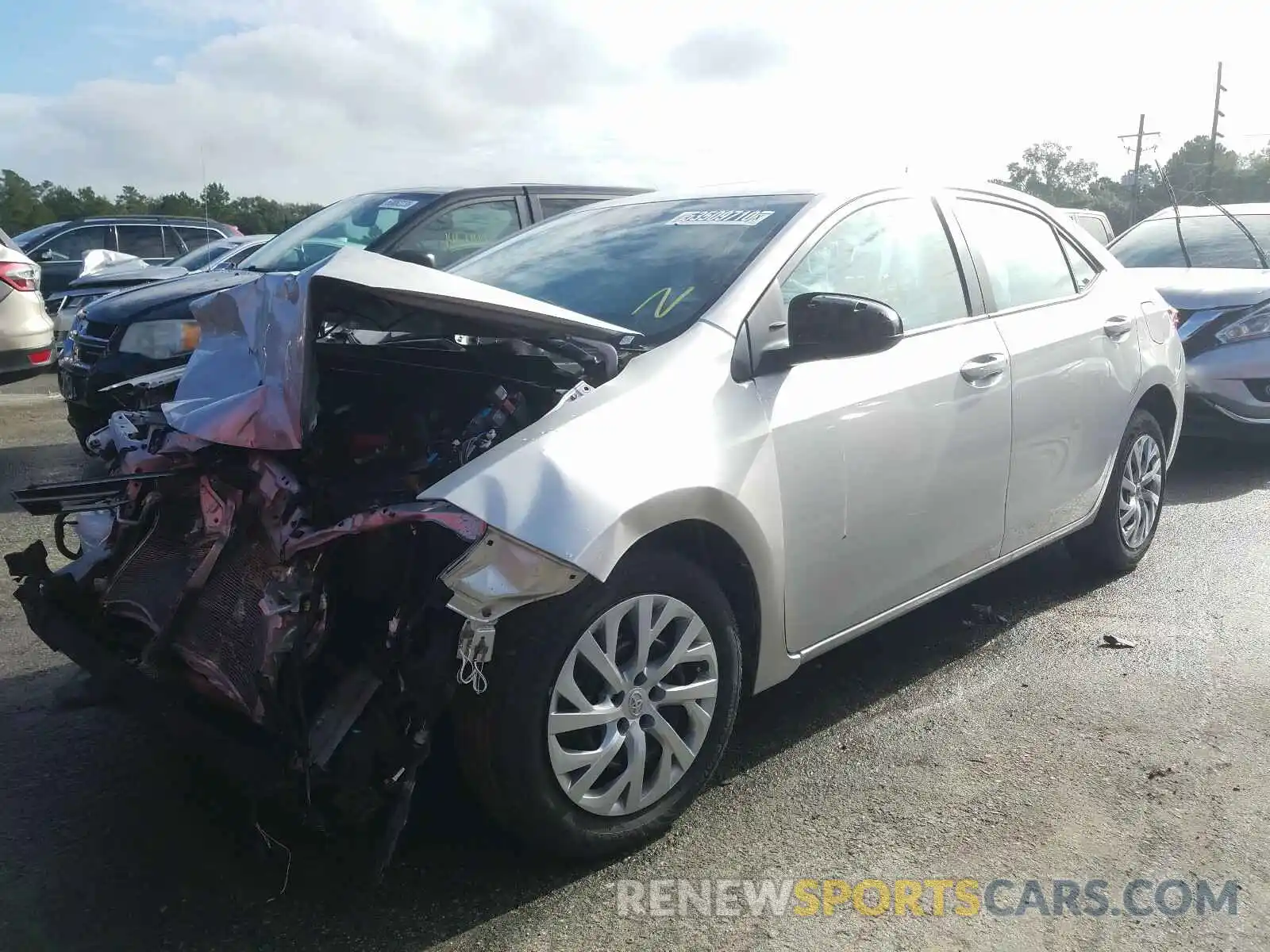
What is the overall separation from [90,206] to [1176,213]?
95.1 ft

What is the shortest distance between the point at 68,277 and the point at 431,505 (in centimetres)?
1413

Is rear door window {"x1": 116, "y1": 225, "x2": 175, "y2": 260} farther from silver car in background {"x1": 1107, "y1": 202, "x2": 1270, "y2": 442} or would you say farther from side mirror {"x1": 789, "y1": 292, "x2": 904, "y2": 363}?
side mirror {"x1": 789, "y1": 292, "x2": 904, "y2": 363}

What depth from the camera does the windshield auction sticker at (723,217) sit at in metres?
3.60

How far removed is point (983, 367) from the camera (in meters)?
3.84

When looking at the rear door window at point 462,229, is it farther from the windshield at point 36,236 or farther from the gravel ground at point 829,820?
the windshield at point 36,236

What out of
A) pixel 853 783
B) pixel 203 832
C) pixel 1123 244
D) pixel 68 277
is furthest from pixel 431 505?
pixel 68 277

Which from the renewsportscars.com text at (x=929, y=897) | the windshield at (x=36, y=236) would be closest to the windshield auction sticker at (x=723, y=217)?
the renewsportscars.com text at (x=929, y=897)

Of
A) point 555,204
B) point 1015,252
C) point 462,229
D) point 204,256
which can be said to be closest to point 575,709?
point 1015,252

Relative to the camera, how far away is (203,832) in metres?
2.97

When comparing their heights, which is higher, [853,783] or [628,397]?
[628,397]

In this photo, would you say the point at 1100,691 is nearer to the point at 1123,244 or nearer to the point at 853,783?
the point at 853,783

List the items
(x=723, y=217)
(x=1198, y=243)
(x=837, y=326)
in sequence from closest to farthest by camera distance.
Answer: (x=837, y=326) < (x=723, y=217) < (x=1198, y=243)

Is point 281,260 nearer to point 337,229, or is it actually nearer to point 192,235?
point 337,229

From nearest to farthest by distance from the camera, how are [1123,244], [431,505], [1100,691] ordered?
[431,505], [1100,691], [1123,244]
